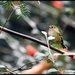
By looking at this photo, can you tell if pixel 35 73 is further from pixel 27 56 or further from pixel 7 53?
pixel 7 53

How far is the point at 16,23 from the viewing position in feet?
13.0

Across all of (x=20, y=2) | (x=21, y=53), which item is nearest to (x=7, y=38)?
(x=21, y=53)

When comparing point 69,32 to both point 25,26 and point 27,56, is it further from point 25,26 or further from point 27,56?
point 27,56

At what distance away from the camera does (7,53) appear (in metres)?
3.05

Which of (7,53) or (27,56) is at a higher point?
(7,53)

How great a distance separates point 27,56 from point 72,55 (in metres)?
1.11

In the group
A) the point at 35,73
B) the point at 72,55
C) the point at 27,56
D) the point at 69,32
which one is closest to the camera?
the point at 72,55

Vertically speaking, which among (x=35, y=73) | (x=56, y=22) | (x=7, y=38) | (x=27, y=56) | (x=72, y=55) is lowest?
(x=72, y=55)

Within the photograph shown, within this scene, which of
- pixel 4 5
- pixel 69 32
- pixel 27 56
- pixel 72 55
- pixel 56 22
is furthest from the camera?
pixel 69 32

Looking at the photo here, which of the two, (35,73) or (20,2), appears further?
(35,73)

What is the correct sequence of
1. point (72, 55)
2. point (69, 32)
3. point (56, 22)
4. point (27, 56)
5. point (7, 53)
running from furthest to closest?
point (69, 32)
point (56, 22)
point (7, 53)
point (27, 56)
point (72, 55)

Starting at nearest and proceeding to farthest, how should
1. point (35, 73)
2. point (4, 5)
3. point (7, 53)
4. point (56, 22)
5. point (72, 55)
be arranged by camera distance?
point (4, 5) < point (72, 55) < point (35, 73) < point (7, 53) < point (56, 22)

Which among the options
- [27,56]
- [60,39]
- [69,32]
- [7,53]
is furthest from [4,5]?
[69,32]

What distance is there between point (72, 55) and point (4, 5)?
0.36 meters
